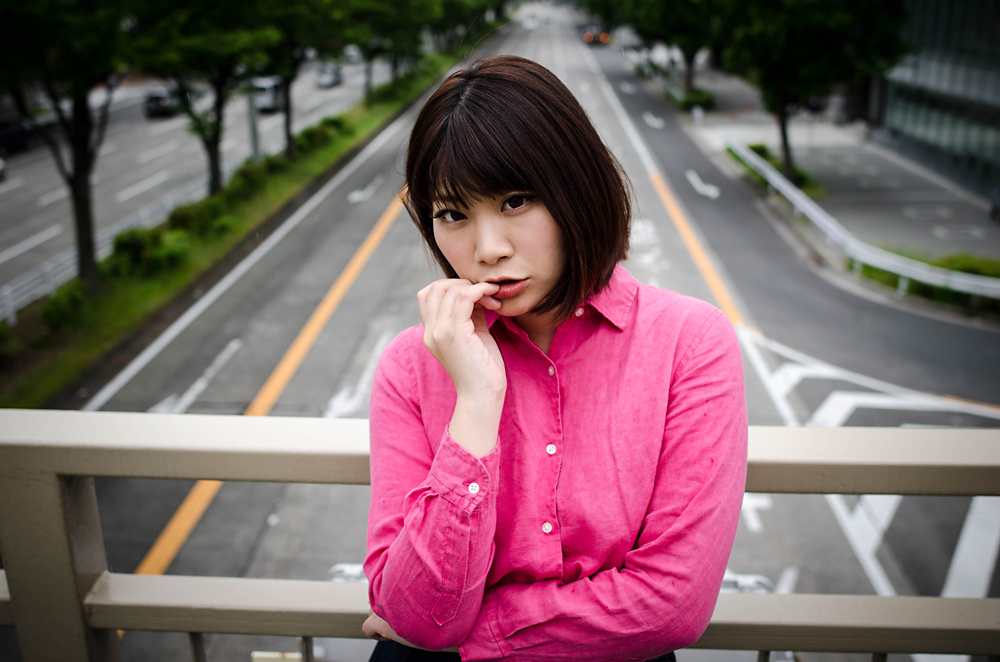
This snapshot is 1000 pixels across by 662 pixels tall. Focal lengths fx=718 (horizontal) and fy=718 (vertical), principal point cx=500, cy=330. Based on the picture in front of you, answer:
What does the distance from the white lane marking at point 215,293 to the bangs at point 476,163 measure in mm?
9351

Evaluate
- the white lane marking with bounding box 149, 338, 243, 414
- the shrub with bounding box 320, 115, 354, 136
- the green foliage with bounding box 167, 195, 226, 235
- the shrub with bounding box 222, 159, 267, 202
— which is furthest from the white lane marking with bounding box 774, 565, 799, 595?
the shrub with bounding box 320, 115, 354, 136

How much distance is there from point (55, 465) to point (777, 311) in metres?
12.0

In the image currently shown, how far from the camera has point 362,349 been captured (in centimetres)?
1090

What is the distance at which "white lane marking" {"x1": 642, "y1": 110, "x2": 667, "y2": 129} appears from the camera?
1063 inches

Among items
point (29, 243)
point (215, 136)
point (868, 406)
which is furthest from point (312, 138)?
point (868, 406)

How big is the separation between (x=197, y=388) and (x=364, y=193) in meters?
10.2

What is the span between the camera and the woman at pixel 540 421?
1177 mm

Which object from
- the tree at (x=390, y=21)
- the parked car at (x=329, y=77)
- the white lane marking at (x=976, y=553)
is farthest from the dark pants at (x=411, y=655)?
the parked car at (x=329, y=77)

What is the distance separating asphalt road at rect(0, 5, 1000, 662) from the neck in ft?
0.87

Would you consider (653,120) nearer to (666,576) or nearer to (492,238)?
(492,238)

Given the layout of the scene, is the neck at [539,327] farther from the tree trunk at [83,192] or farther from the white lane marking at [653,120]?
the white lane marking at [653,120]

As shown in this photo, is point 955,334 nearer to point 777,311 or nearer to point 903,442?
point 777,311

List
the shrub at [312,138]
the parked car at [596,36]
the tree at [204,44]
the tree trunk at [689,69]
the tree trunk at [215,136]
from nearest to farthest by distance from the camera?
1. the tree at [204,44]
2. the tree trunk at [215,136]
3. the shrub at [312,138]
4. the tree trunk at [689,69]
5. the parked car at [596,36]

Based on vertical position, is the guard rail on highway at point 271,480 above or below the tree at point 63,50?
below
